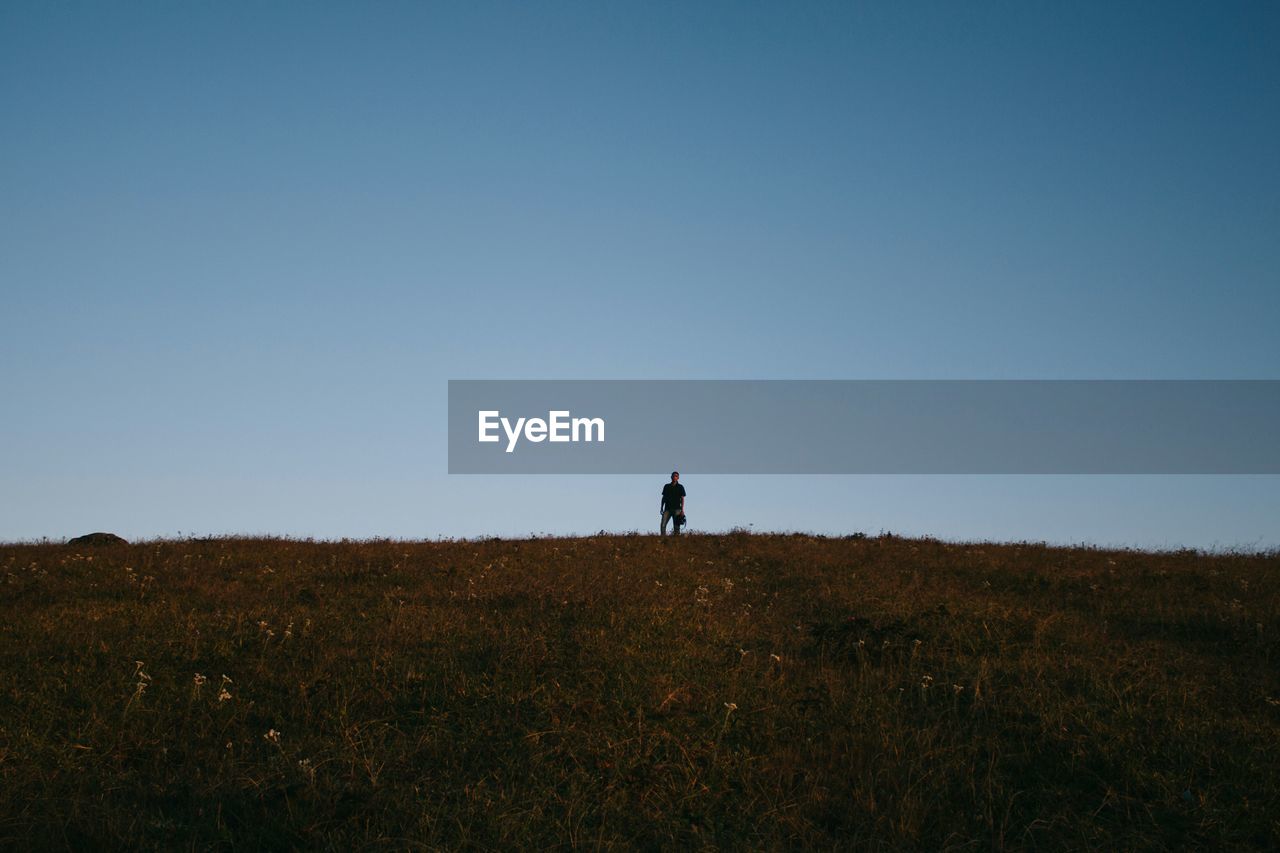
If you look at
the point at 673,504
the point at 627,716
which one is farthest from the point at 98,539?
the point at 627,716

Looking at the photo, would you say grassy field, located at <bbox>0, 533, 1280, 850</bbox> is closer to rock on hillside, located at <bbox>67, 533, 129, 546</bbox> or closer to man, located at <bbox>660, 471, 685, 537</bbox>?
rock on hillside, located at <bbox>67, 533, 129, 546</bbox>

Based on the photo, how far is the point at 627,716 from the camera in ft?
28.0

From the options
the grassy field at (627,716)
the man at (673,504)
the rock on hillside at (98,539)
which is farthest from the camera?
the man at (673,504)

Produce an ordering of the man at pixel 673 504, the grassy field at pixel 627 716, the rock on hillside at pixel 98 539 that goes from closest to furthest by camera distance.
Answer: the grassy field at pixel 627 716 < the rock on hillside at pixel 98 539 < the man at pixel 673 504

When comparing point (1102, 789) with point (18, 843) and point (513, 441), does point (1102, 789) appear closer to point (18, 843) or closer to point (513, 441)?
point (18, 843)

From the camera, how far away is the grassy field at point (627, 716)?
6723 mm

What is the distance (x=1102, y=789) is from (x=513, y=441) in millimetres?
19779

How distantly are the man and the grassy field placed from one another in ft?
37.4

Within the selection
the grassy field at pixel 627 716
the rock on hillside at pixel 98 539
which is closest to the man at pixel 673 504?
the grassy field at pixel 627 716

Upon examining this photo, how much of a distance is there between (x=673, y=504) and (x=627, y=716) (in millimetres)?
18529

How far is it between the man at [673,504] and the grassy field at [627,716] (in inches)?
449

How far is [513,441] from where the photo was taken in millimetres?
25406

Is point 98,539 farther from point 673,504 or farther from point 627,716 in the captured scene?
point 627,716

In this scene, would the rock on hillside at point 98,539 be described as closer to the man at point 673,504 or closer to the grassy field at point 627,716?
the grassy field at point 627,716
